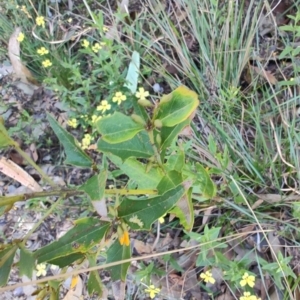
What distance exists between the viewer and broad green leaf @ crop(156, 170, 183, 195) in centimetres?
69

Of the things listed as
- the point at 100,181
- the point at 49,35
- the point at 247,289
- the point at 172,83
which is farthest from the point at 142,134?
the point at 49,35

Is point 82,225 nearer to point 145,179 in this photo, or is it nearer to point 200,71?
point 145,179

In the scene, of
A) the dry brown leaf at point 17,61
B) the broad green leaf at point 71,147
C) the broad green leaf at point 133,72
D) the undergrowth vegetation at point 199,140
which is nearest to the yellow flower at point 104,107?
the undergrowth vegetation at point 199,140

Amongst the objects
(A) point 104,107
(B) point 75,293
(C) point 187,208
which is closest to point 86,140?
(A) point 104,107

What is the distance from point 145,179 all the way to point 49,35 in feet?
3.46

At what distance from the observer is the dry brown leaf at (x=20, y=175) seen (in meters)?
1.35

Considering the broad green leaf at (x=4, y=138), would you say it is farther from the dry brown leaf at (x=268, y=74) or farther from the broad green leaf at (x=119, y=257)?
the dry brown leaf at (x=268, y=74)

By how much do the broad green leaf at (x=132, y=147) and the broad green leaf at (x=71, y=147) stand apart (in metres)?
0.10

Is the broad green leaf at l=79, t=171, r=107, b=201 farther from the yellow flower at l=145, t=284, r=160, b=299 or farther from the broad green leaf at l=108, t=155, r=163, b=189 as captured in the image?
the yellow flower at l=145, t=284, r=160, b=299

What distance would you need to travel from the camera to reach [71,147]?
0.74m

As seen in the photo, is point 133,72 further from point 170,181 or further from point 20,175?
point 170,181

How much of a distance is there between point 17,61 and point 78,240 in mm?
1162

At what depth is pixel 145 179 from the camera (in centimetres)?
83

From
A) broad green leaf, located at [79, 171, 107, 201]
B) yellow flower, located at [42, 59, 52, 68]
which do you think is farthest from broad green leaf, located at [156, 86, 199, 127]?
yellow flower, located at [42, 59, 52, 68]
